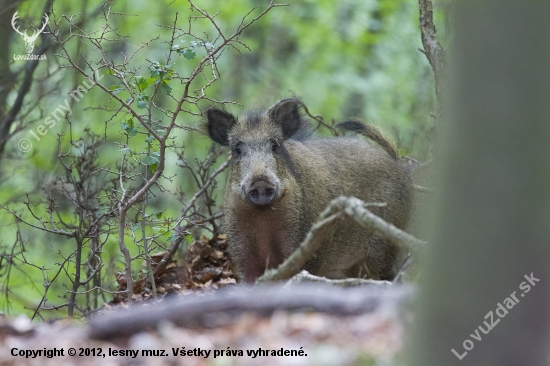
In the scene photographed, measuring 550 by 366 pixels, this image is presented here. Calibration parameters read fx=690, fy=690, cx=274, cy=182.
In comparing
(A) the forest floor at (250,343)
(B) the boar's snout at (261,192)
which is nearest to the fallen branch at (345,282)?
(A) the forest floor at (250,343)

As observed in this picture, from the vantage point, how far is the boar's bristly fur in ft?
27.1

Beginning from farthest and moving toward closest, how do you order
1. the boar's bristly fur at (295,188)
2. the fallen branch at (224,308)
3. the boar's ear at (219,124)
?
the boar's ear at (219,124) < the boar's bristly fur at (295,188) < the fallen branch at (224,308)

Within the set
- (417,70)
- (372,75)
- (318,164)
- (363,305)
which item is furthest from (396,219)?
(372,75)

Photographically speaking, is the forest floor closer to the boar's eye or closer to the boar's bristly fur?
the boar's bristly fur

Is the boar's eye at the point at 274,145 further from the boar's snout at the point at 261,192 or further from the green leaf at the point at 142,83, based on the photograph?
the green leaf at the point at 142,83

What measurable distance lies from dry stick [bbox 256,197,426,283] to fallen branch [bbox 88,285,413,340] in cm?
34

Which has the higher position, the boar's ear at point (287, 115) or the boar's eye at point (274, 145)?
the boar's ear at point (287, 115)

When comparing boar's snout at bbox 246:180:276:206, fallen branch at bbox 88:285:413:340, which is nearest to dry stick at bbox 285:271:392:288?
fallen branch at bbox 88:285:413:340

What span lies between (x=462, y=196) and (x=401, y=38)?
14.0 meters

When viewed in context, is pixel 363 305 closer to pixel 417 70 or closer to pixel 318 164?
pixel 318 164

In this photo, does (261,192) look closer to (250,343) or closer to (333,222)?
(333,222)

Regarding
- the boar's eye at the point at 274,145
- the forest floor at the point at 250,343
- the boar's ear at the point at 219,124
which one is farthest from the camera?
the boar's ear at the point at 219,124

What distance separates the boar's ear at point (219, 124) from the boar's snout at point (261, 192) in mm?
1337

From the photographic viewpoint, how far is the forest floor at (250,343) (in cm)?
393
